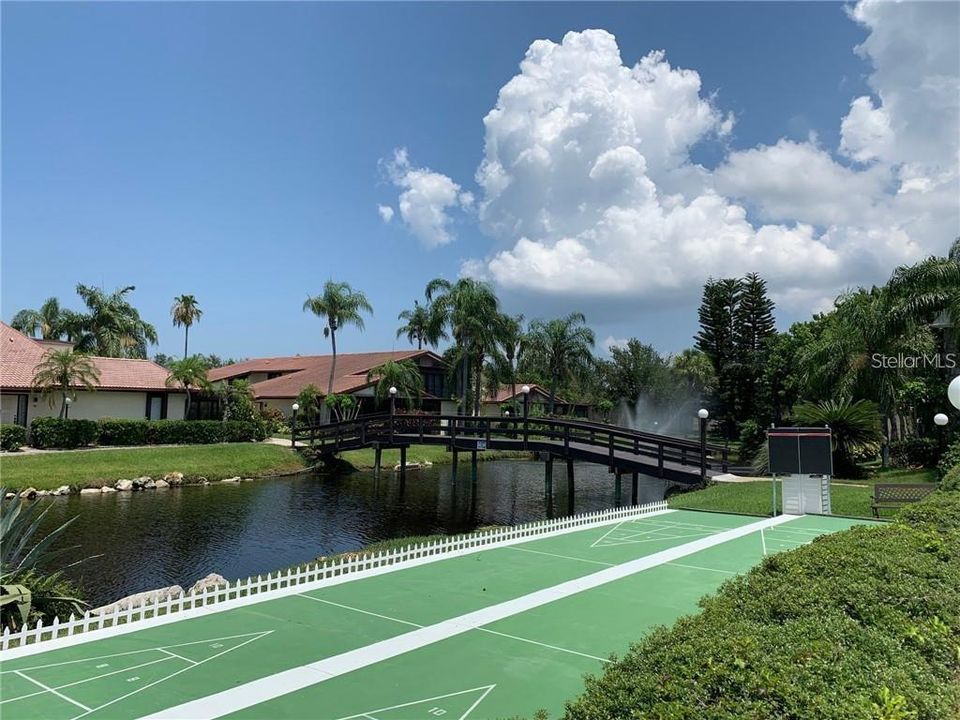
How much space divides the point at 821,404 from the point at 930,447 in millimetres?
3993

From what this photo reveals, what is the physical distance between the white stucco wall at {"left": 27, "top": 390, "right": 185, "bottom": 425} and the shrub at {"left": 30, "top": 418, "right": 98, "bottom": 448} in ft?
6.46

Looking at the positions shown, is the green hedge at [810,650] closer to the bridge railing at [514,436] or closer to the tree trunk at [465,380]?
the bridge railing at [514,436]

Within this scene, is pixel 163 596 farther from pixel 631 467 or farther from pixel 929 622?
pixel 631 467

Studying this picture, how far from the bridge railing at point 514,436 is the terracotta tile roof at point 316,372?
33.1ft

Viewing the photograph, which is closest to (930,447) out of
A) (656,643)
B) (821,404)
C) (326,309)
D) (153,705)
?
(821,404)

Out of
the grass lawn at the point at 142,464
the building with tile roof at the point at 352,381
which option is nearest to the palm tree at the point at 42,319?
the building with tile roof at the point at 352,381

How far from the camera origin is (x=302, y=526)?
19.1m

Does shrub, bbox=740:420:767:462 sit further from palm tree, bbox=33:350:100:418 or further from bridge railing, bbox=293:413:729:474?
palm tree, bbox=33:350:100:418

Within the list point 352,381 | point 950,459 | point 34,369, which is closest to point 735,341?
point 352,381

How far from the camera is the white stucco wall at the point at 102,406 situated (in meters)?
30.2

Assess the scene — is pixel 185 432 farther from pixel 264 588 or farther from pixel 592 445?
pixel 264 588

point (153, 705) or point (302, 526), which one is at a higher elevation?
point (153, 705)

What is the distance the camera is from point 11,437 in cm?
2652

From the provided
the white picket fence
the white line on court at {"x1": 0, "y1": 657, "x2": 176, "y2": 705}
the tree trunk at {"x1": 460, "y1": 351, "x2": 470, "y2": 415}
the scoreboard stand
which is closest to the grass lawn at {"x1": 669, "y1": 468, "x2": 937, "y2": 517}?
the scoreboard stand
